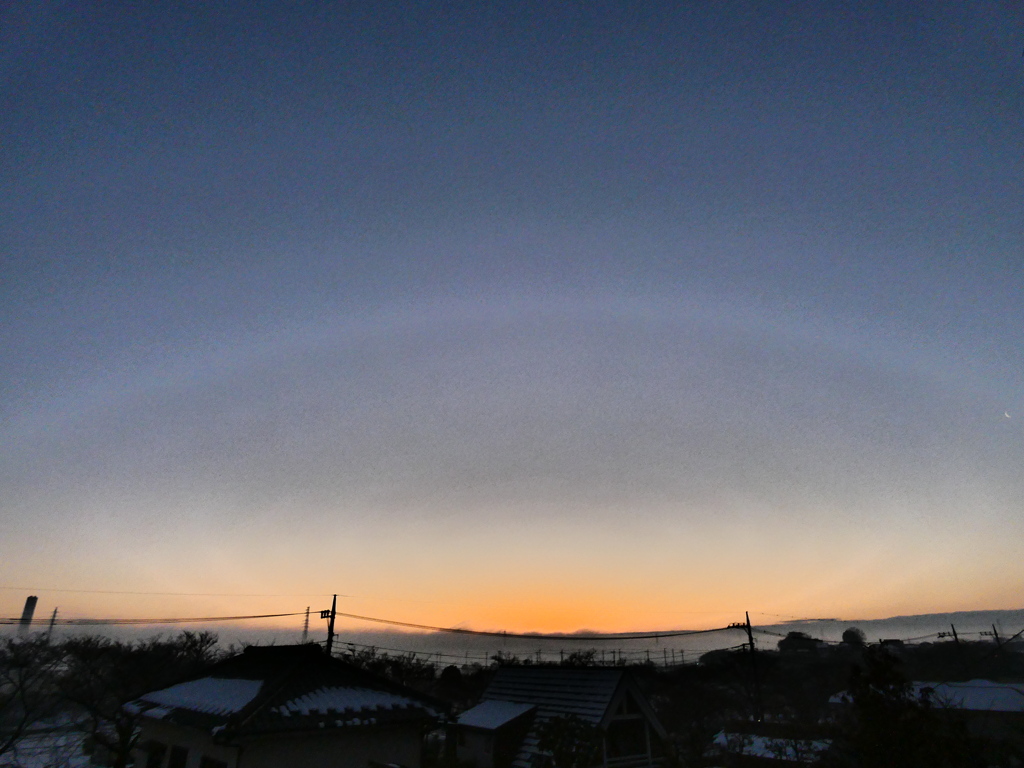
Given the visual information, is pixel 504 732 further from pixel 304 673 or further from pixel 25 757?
pixel 25 757

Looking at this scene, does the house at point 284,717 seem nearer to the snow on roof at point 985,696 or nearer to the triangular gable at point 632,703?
the triangular gable at point 632,703

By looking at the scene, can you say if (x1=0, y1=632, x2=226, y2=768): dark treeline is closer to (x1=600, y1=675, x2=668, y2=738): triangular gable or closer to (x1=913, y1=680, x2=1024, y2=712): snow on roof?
(x1=600, y1=675, x2=668, y2=738): triangular gable

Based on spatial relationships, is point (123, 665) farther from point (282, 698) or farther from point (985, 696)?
point (985, 696)

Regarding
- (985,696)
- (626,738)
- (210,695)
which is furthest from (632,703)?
(985,696)

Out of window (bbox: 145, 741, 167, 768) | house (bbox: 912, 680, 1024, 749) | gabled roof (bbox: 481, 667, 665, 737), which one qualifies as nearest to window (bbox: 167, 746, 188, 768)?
window (bbox: 145, 741, 167, 768)

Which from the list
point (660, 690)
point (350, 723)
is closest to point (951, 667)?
point (660, 690)
